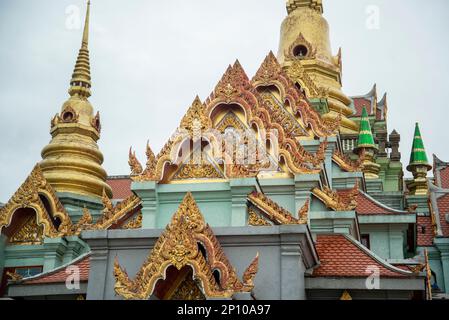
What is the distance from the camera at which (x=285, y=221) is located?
1315 cm

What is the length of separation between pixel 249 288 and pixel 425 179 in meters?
20.5

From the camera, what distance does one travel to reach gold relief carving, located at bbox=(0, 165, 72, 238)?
20422 millimetres

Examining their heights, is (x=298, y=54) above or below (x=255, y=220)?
above

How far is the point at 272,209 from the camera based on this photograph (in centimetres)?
1346

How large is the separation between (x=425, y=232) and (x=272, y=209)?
14.7m

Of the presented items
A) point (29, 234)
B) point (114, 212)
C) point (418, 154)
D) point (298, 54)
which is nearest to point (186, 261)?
point (114, 212)

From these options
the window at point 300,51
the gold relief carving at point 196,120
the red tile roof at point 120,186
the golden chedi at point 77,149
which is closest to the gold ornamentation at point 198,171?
the gold relief carving at point 196,120

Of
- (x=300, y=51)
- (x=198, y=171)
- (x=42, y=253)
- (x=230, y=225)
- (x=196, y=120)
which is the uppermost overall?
(x=300, y=51)

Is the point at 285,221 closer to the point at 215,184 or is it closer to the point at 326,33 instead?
the point at 215,184

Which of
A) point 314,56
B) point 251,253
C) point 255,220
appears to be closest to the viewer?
point 251,253

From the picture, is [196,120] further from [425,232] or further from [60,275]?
[425,232]

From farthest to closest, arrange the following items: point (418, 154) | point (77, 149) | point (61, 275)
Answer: point (418, 154) → point (77, 149) → point (61, 275)
